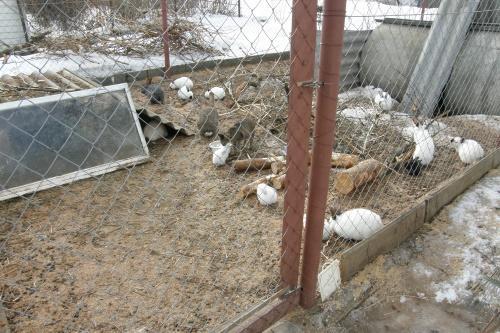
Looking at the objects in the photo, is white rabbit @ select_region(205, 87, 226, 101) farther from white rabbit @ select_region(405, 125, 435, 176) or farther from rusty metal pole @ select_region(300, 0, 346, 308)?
rusty metal pole @ select_region(300, 0, 346, 308)

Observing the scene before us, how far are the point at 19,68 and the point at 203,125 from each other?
9.39 ft

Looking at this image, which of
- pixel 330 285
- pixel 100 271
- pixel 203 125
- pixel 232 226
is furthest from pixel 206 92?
pixel 330 285

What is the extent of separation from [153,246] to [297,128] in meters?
1.51

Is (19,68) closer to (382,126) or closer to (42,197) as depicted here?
(42,197)

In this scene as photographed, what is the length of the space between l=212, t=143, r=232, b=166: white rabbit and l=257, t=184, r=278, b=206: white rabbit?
739mm

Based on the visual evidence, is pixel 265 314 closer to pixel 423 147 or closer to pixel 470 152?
pixel 423 147

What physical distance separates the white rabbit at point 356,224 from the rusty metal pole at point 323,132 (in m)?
0.62

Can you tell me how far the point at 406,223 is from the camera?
8.32ft

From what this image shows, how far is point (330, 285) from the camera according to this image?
206 cm

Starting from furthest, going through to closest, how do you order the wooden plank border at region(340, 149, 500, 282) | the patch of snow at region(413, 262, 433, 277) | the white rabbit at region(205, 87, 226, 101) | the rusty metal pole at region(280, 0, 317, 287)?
the white rabbit at region(205, 87, 226, 101) < the patch of snow at region(413, 262, 433, 277) < the wooden plank border at region(340, 149, 500, 282) < the rusty metal pole at region(280, 0, 317, 287)

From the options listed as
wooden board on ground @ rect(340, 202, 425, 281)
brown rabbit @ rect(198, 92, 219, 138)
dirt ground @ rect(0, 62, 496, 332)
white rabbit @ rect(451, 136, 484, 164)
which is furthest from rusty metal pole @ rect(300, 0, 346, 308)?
brown rabbit @ rect(198, 92, 219, 138)

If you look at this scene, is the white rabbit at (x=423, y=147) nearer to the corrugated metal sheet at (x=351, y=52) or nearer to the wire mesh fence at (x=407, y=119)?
the wire mesh fence at (x=407, y=119)

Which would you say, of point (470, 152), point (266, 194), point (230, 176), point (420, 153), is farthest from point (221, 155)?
point (470, 152)

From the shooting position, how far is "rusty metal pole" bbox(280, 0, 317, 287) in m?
1.39
